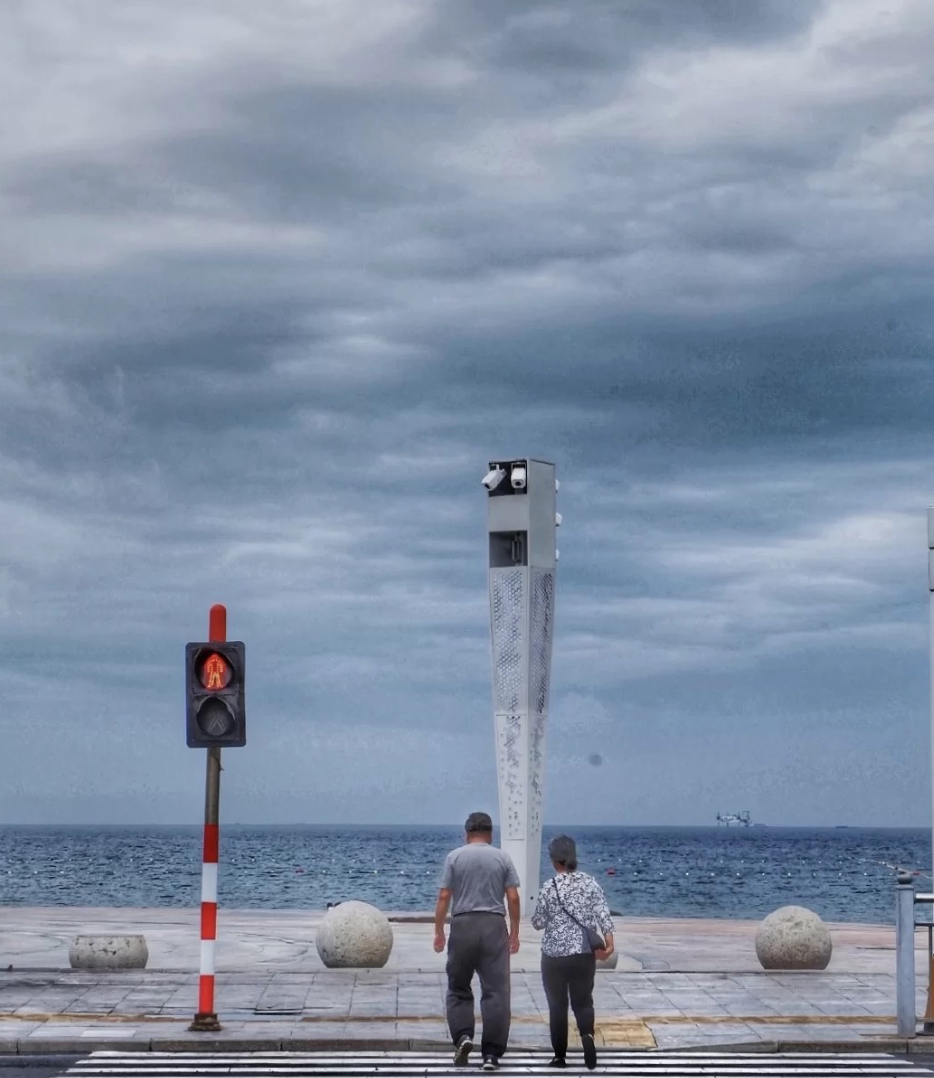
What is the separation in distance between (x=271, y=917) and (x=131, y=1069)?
719 inches

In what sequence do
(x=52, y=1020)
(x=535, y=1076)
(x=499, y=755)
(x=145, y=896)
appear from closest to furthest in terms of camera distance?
(x=535, y=1076), (x=52, y=1020), (x=499, y=755), (x=145, y=896)

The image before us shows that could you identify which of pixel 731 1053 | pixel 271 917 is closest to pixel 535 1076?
pixel 731 1053

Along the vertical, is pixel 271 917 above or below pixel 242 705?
below

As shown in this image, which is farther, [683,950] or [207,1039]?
[683,950]

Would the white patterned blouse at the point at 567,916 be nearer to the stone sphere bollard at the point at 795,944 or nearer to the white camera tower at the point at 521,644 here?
the stone sphere bollard at the point at 795,944

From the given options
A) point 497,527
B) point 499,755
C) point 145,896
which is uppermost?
point 497,527

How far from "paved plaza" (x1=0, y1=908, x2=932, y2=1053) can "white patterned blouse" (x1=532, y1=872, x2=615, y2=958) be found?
4.97ft

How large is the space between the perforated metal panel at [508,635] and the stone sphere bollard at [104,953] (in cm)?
926

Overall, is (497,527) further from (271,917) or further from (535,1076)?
(535,1076)

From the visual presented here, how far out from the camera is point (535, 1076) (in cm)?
1279

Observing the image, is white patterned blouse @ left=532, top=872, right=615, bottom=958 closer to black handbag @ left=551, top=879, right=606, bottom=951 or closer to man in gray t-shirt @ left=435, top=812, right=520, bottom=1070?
black handbag @ left=551, top=879, right=606, bottom=951

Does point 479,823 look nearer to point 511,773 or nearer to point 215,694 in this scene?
point 215,694

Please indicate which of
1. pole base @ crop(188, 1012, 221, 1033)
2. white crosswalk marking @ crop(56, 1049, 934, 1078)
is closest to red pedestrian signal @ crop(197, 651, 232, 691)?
pole base @ crop(188, 1012, 221, 1033)

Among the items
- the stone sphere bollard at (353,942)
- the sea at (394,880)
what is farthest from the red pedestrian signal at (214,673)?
the sea at (394,880)
